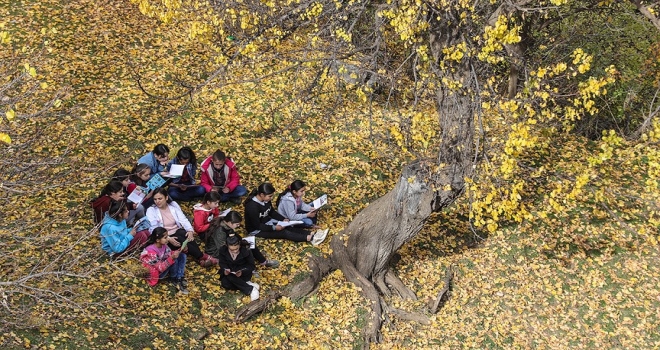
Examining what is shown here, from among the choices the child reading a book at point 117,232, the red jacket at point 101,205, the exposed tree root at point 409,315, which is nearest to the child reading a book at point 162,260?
the child reading a book at point 117,232

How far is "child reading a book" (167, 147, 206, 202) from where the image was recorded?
1010 centimetres

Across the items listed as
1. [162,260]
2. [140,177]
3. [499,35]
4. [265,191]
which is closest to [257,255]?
[265,191]

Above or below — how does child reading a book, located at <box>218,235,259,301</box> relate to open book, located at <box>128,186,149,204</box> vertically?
below

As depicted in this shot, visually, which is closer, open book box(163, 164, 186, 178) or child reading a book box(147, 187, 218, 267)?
child reading a book box(147, 187, 218, 267)

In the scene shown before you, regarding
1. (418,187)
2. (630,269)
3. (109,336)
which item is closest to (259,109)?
(418,187)

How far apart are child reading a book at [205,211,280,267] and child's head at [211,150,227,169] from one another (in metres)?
1.21

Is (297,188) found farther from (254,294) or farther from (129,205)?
(129,205)

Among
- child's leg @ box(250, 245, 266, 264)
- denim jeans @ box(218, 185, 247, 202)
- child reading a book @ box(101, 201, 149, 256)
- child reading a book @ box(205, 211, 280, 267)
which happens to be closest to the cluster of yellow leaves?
child reading a book @ box(205, 211, 280, 267)

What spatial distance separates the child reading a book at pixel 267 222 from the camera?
9594mm

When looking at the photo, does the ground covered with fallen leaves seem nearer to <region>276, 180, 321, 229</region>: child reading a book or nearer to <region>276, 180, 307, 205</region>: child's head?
<region>276, 180, 321, 229</region>: child reading a book

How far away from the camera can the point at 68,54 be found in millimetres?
13688

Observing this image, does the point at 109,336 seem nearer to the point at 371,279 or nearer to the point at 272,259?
the point at 272,259

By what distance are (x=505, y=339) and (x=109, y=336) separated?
18.4 feet

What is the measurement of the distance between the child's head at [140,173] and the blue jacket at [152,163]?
0.40m
